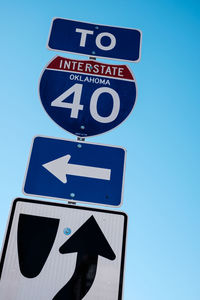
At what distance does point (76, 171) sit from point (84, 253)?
43cm

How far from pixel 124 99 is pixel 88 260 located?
109 centimetres

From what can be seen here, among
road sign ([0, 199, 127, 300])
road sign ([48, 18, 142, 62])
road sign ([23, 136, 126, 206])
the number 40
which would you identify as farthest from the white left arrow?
road sign ([48, 18, 142, 62])

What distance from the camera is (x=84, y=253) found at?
1164 millimetres

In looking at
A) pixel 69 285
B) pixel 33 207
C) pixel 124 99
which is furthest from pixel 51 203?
pixel 124 99

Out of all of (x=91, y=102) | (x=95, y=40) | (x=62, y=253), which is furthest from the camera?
(x=95, y=40)

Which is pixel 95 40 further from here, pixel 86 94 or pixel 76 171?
pixel 76 171

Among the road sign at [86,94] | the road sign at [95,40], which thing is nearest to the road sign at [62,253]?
the road sign at [86,94]

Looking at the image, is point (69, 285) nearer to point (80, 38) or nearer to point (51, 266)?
point (51, 266)

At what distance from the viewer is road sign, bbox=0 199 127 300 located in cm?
109

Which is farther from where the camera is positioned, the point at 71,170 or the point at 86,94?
the point at 86,94

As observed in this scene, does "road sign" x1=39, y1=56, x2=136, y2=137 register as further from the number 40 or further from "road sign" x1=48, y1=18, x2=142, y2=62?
"road sign" x1=48, y1=18, x2=142, y2=62

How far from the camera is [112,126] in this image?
178cm

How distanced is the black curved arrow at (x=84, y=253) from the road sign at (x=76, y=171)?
6.7 inches

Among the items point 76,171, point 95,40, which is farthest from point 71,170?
point 95,40
